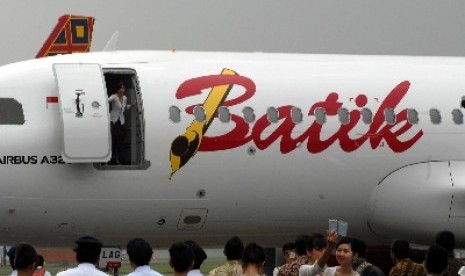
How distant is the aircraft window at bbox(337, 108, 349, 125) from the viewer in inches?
1115

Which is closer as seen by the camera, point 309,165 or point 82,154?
point 82,154

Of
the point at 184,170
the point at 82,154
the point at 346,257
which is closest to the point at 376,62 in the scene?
the point at 184,170

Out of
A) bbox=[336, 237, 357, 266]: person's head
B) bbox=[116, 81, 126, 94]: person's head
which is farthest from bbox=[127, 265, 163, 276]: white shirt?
bbox=[116, 81, 126, 94]: person's head

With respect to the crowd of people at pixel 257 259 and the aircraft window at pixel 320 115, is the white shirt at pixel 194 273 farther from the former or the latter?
the aircraft window at pixel 320 115

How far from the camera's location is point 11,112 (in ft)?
86.4

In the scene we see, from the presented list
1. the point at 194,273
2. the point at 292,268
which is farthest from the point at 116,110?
the point at 194,273

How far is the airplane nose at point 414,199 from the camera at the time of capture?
28.7 m

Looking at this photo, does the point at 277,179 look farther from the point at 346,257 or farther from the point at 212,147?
the point at 346,257

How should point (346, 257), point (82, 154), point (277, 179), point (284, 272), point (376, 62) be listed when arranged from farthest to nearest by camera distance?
point (376, 62) < point (277, 179) < point (82, 154) < point (284, 272) < point (346, 257)

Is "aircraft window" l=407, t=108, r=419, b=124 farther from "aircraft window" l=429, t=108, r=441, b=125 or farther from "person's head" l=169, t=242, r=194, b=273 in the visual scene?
"person's head" l=169, t=242, r=194, b=273

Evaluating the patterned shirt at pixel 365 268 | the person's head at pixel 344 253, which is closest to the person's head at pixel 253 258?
the person's head at pixel 344 253

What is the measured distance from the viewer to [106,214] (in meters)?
26.8

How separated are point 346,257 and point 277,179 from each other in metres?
9.70

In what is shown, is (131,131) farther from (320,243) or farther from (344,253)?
(344,253)
